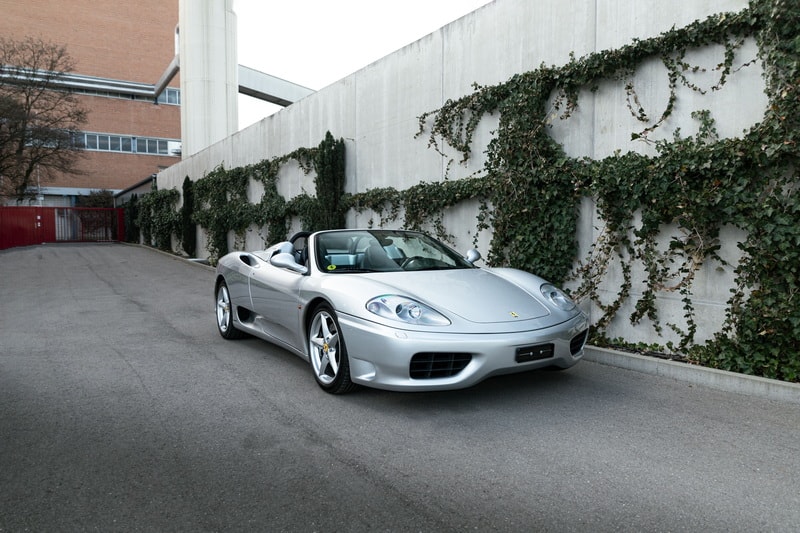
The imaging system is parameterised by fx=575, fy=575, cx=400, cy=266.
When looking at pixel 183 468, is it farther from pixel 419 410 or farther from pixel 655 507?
pixel 655 507

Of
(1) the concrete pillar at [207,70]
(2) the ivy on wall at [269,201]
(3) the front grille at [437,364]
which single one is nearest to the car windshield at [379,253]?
(3) the front grille at [437,364]

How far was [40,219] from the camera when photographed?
116 ft

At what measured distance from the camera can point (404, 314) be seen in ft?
12.9

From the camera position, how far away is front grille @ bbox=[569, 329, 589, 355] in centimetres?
431

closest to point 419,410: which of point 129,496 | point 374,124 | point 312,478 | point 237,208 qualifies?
point 312,478

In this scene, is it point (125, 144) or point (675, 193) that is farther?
point (125, 144)

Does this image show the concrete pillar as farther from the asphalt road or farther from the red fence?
the asphalt road

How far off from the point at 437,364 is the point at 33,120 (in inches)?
1467

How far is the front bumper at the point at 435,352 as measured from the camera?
12.3ft

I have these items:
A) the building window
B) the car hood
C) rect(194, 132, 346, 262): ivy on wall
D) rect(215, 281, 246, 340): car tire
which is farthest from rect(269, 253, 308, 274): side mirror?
the building window

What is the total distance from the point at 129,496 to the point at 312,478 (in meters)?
0.87

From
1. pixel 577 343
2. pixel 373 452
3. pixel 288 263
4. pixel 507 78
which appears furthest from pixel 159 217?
pixel 373 452

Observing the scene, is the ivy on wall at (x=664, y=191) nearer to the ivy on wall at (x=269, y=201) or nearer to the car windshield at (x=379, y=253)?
the car windshield at (x=379, y=253)

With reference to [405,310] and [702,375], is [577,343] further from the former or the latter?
[405,310]
